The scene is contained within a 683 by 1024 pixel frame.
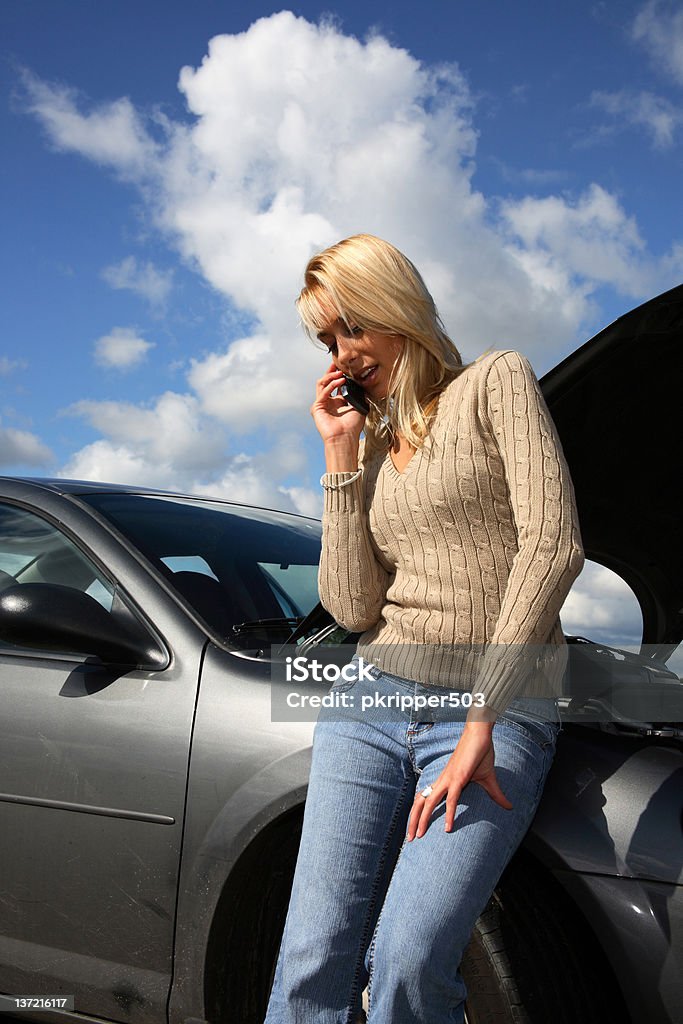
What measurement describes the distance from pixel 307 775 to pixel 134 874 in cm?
54

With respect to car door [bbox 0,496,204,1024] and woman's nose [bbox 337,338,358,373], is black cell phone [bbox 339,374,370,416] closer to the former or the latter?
woman's nose [bbox 337,338,358,373]

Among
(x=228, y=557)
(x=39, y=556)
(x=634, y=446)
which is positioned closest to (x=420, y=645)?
(x=634, y=446)

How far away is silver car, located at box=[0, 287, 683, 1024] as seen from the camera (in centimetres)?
172

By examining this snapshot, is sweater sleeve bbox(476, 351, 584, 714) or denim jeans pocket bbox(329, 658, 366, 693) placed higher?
sweater sleeve bbox(476, 351, 584, 714)

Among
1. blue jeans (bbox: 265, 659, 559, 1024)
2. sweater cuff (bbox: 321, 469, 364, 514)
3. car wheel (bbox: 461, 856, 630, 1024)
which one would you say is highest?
sweater cuff (bbox: 321, 469, 364, 514)

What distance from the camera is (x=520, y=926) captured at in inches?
69.5

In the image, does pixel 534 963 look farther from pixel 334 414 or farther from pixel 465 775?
pixel 334 414

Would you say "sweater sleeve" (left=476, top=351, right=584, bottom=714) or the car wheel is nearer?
"sweater sleeve" (left=476, top=351, right=584, bottom=714)

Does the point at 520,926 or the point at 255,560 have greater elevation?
the point at 255,560

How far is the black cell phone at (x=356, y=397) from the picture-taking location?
1.93m

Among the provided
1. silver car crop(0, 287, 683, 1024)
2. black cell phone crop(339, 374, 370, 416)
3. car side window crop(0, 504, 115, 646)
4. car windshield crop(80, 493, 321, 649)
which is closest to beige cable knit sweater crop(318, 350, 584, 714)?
black cell phone crop(339, 374, 370, 416)

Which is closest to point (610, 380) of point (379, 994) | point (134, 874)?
point (379, 994)

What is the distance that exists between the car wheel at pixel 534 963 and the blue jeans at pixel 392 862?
0.67ft

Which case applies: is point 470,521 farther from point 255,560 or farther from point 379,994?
point 255,560
